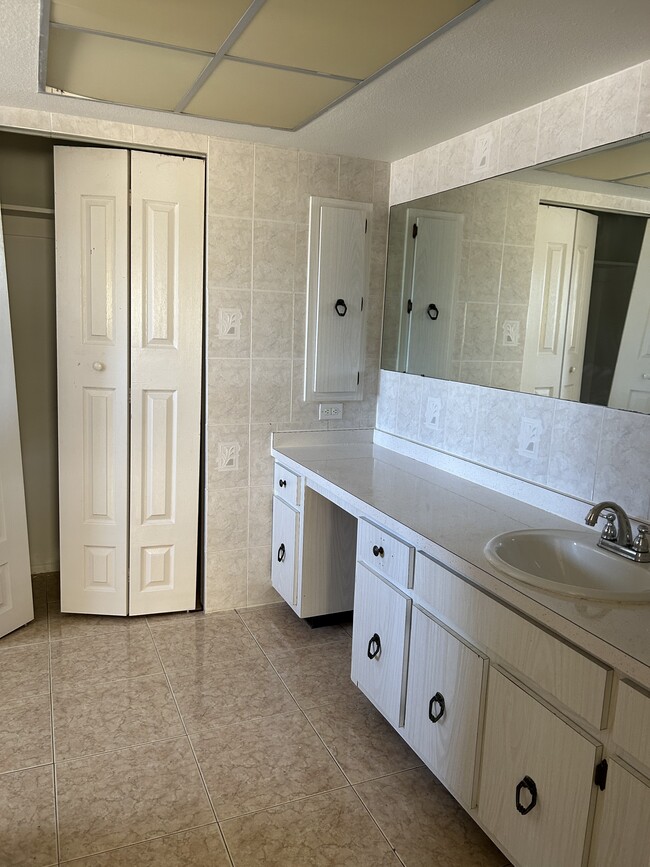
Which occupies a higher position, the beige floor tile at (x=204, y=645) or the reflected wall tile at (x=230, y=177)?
the reflected wall tile at (x=230, y=177)

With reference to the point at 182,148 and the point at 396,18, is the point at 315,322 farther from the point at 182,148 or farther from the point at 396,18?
the point at 396,18

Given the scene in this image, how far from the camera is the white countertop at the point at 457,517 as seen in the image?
1.44 meters

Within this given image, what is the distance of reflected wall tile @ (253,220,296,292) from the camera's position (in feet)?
10.3

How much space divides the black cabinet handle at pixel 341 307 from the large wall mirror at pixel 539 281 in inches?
10.6

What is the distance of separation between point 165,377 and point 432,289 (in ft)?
4.19

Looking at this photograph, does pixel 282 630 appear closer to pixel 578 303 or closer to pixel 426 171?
pixel 578 303

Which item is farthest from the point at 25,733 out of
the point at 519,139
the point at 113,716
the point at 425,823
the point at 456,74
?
the point at 519,139

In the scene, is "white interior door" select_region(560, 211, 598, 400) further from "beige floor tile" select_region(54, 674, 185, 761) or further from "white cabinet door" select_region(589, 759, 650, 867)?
"beige floor tile" select_region(54, 674, 185, 761)

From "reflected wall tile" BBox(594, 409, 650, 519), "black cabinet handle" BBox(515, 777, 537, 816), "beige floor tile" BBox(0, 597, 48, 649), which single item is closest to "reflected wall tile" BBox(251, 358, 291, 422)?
"beige floor tile" BBox(0, 597, 48, 649)

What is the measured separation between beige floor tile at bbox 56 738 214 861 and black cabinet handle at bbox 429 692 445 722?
719 millimetres

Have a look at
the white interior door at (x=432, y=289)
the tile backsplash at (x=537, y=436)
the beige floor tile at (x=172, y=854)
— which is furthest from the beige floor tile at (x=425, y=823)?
the white interior door at (x=432, y=289)

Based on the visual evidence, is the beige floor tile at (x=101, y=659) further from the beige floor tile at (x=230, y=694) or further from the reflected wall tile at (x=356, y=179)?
the reflected wall tile at (x=356, y=179)

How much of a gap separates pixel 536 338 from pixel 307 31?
1.23 metres

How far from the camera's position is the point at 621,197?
6.63 ft
